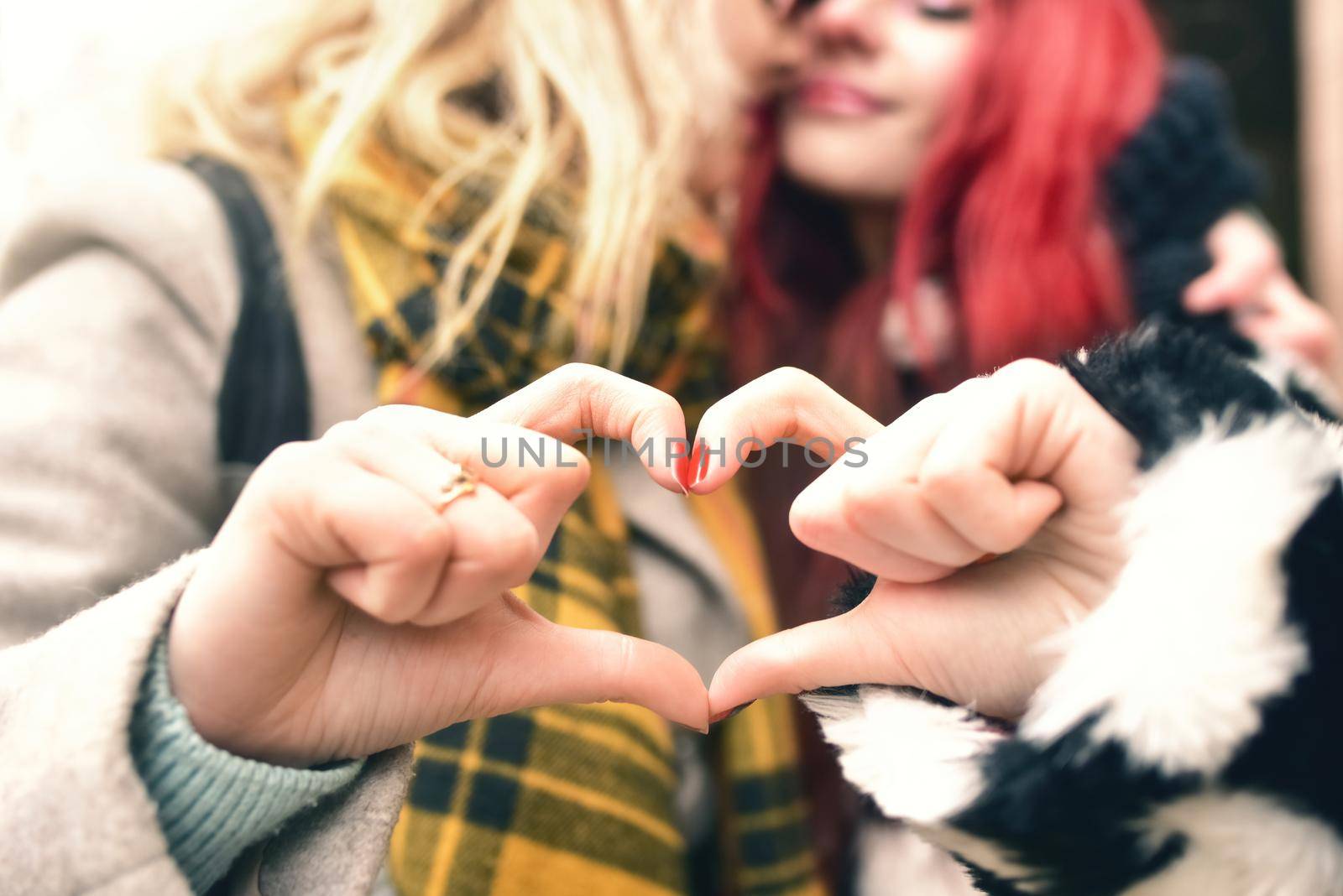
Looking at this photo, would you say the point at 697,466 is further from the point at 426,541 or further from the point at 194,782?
the point at 194,782

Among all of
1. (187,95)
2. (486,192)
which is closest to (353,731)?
(486,192)

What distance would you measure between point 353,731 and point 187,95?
0.57m

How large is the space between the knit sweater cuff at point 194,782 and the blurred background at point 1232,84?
0.65 m

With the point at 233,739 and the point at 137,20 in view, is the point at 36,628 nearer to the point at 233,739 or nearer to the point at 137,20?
the point at 233,739

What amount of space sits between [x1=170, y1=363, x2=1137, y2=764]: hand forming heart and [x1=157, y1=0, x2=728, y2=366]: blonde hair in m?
0.26

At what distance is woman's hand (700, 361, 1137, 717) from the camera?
0.98 feet

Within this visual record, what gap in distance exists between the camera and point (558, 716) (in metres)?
0.52

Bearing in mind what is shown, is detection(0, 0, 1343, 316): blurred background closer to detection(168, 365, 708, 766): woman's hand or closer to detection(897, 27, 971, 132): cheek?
detection(897, 27, 971, 132): cheek

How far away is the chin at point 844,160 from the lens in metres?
0.77

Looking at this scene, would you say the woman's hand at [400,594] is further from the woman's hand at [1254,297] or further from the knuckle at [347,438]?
the woman's hand at [1254,297]

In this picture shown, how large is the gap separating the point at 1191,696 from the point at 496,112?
2.02ft

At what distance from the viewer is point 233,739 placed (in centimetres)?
33

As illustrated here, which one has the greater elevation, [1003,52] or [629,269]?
[1003,52]

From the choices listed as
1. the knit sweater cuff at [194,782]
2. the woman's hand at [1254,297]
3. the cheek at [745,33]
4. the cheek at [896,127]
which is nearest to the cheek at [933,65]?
the cheek at [896,127]
